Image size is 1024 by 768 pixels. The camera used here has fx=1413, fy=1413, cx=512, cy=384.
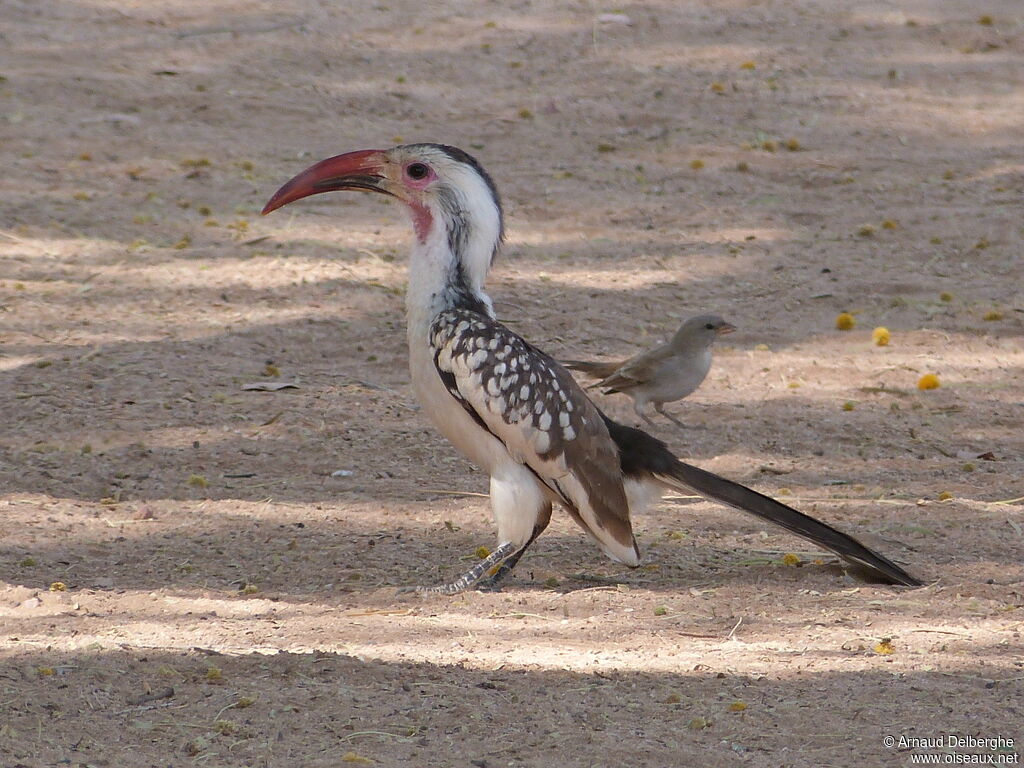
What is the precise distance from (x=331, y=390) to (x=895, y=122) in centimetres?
590

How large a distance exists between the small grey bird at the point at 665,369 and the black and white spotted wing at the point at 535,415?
134cm

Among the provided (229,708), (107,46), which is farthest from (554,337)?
(107,46)

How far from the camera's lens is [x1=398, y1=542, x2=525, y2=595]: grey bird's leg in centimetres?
455

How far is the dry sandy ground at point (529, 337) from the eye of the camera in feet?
11.6

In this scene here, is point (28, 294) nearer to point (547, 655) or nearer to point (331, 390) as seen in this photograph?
point (331, 390)

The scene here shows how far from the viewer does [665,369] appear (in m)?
6.15

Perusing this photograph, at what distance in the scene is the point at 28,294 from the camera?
280 inches

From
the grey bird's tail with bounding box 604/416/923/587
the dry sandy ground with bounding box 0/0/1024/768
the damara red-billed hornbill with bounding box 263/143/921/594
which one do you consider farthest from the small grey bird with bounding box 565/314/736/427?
the damara red-billed hornbill with bounding box 263/143/921/594

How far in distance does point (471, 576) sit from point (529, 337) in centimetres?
269

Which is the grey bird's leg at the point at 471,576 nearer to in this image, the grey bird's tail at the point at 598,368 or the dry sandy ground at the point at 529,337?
the dry sandy ground at the point at 529,337

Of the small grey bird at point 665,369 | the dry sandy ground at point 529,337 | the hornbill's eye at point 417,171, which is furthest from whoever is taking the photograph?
the small grey bird at point 665,369

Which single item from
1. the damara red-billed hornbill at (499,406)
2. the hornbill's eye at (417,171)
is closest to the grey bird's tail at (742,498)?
the damara red-billed hornbill at (499,406)

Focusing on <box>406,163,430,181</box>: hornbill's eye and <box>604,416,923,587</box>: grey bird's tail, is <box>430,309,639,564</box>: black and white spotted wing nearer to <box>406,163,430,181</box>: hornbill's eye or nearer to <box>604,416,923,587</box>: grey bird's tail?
A: <box>604,416,923,587</box>: grey bird's tail

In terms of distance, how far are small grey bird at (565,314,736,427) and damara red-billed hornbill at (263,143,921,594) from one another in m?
1.29
